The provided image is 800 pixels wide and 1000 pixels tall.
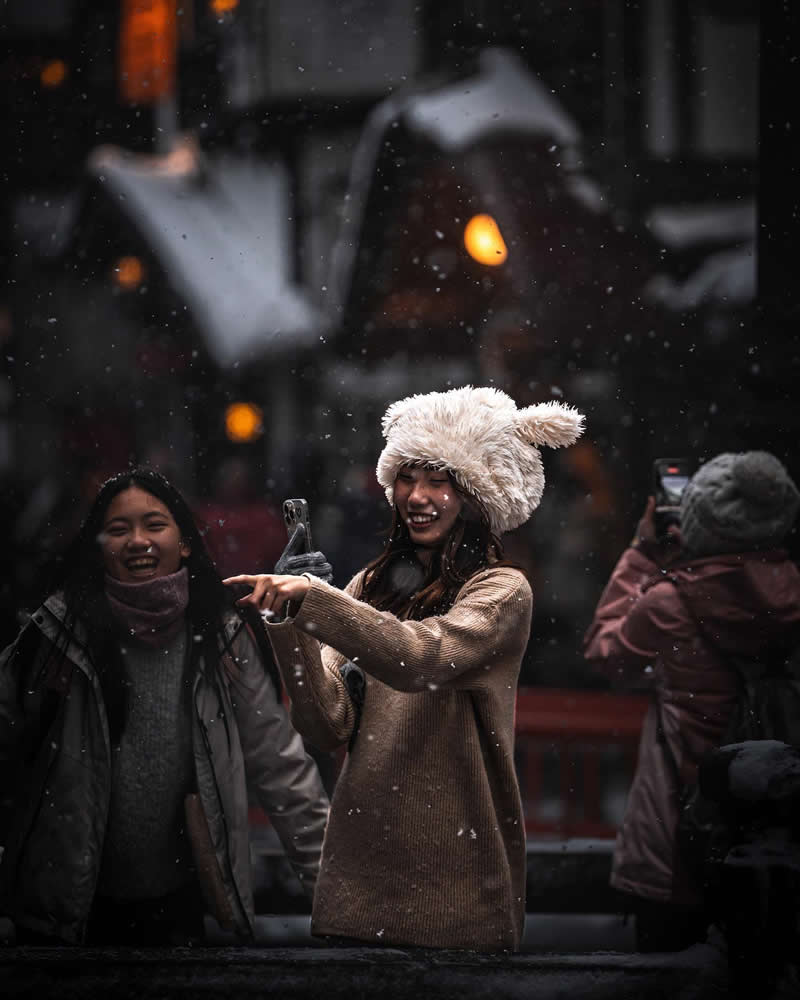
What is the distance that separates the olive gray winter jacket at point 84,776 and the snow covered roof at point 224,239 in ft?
13.3

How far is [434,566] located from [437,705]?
0.38 m

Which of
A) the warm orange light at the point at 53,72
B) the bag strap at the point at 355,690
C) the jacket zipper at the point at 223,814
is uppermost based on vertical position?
the warm orange light at the point at 53,72

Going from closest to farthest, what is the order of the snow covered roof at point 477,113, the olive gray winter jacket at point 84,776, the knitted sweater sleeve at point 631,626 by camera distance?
the olive gray winter jacket at point 84,776
the knitted sweater sleeve at point 631,626
the snow covered roof at point 477,113

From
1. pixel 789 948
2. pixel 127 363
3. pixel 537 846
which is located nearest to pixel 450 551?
pixel 789 948

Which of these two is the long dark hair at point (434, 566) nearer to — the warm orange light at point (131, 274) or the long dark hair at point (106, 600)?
the long dark hair at point (106, 600)

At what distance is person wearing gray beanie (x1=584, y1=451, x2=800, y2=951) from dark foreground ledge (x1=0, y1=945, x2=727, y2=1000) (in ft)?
3.24

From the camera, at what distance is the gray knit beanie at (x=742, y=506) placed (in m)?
3.96

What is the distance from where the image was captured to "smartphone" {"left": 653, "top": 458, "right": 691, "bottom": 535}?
4230 mm

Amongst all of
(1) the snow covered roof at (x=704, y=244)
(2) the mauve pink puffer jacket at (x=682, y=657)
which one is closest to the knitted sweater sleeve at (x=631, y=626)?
(2) the mauve pink puffer jacket at (x=682, y=657)

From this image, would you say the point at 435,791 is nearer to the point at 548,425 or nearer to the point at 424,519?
the point at 424,519

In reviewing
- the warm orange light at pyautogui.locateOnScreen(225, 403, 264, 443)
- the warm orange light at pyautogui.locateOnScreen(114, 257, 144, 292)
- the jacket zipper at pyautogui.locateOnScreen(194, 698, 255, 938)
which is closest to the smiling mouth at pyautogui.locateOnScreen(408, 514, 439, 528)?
the jacket zipper at pyautogui.locateOnScreen(194, 698, 255, 938)

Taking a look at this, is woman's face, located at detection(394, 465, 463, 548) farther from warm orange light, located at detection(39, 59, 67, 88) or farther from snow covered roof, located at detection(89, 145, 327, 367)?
warm orange light, located at detection(39, 59, 67, 88)

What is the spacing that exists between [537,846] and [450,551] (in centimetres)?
255

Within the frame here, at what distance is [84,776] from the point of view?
334cm
